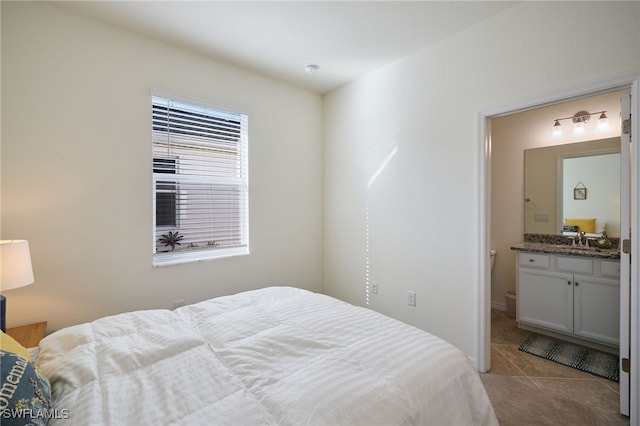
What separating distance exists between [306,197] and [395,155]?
1138 mm

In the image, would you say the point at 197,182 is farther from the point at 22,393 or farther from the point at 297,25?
the point at 22,393

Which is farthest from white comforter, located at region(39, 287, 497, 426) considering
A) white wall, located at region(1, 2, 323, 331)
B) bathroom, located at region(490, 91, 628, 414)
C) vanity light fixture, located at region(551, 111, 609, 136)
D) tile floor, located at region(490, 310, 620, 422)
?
vanity light fixture, located at region(551, 111, 609, 136)

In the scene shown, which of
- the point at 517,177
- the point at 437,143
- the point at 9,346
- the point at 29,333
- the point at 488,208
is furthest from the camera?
the point at 517,177

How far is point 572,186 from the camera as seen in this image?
3240 mm

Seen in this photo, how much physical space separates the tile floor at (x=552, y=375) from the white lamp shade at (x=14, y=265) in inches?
125

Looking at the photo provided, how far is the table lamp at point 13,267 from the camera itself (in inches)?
61.2

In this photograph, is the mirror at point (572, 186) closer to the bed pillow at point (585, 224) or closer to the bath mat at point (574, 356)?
the bed pillow at point (585, 224)

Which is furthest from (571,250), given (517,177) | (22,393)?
(22,393)

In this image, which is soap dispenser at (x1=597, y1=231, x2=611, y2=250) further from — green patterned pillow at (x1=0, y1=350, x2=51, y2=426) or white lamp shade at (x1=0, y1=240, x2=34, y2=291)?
white lamp shade at (x1=0, y1=240, x2=34, y2=291)

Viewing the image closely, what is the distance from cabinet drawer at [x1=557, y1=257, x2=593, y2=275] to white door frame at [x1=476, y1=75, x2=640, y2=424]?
115cm

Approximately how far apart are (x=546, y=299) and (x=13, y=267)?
13.5 ft

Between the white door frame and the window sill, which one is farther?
the window sill

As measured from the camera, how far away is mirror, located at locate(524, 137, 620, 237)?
2.96 meters

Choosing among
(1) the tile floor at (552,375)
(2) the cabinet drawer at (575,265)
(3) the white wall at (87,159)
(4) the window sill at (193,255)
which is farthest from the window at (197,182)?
(2) the cabinet drawer at (575,265)
